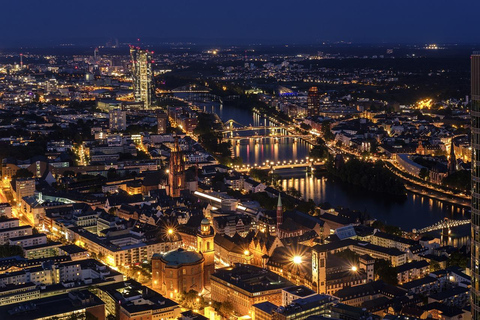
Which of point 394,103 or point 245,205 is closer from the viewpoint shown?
point 245,205

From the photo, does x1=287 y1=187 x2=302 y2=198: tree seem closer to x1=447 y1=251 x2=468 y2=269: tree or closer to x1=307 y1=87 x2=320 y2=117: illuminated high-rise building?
x1=447 y1=251 x2=468 y2=269: tree

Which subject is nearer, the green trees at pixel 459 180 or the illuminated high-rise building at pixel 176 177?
the illuminated high-rise building at pixel 176 177

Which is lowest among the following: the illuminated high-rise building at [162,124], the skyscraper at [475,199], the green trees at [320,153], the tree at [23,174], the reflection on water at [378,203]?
the reflection on water at [378,203]

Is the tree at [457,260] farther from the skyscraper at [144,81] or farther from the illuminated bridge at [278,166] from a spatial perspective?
the skyscraper at [144,81]

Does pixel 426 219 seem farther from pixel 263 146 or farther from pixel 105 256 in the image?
pixel 263 146

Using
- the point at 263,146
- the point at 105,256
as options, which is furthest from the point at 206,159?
the point at 105,256

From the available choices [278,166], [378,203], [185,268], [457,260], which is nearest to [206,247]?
[185,268]

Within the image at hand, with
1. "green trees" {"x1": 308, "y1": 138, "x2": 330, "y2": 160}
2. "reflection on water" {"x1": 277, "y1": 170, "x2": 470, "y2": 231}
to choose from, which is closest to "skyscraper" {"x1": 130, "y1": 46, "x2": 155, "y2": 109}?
"green trees" {"x1": 308, "y1": 138, "x2": 330, "y2": 160}

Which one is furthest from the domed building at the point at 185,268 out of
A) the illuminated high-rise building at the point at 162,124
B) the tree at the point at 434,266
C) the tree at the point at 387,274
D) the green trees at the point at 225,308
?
the illuminated high-rise building at the point at 162,124

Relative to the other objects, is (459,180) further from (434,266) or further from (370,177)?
(434,266)
